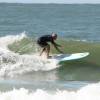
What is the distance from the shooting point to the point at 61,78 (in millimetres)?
17578

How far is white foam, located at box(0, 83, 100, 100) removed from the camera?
1259 cm

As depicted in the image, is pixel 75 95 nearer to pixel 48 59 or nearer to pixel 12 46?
pixel 48 59

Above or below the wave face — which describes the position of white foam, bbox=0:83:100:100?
above

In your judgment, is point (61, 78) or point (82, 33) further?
point (82, 33)

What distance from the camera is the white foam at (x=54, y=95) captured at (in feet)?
41.3

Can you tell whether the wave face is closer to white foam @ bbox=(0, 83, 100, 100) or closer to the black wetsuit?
the black wetsuit

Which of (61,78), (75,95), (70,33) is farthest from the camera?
(70,33)

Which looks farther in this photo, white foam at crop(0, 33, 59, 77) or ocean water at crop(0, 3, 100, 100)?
white foam at crop(0, 33, 59, 77)

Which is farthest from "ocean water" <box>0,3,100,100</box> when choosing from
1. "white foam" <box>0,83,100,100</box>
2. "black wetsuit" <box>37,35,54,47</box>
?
"black wetsuit" <box>37,35,54,47</box>

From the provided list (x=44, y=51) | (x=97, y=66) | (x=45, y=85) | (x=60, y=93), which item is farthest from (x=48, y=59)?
(x=60, y=93)

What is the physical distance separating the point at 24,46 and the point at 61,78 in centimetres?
660

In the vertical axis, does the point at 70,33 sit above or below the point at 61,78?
below

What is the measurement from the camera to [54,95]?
1290cm

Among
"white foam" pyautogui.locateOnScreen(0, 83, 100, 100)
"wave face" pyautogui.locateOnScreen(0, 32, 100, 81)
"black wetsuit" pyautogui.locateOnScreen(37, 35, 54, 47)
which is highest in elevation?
"white foam" pyautogui.locateOnScreen(0, 83, 100, 100)
